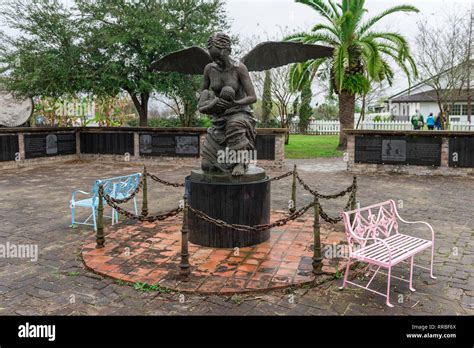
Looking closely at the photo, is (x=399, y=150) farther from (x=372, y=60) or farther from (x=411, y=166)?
(x=372, y=60)

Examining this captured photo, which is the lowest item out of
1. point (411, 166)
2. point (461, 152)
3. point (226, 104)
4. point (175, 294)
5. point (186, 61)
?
point (175, 294)

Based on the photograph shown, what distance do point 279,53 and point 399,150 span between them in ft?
29.0

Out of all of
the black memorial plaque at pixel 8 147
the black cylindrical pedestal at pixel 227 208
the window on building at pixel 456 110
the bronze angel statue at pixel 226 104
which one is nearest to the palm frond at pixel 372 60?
the bronze angel statue at pixel 226 104

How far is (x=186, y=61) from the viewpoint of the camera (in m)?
7.64

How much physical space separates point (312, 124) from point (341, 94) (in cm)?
1553

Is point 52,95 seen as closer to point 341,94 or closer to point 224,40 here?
point 341,94

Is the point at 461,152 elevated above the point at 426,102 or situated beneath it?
situated beneath

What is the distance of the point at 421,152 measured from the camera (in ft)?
47.3

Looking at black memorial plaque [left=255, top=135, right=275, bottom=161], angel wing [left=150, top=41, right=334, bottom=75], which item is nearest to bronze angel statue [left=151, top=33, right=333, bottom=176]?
angel wing [left=150, top=41, right=334, bottom=75]

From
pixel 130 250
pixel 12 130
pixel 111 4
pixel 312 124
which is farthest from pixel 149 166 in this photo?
pixel 312 124
